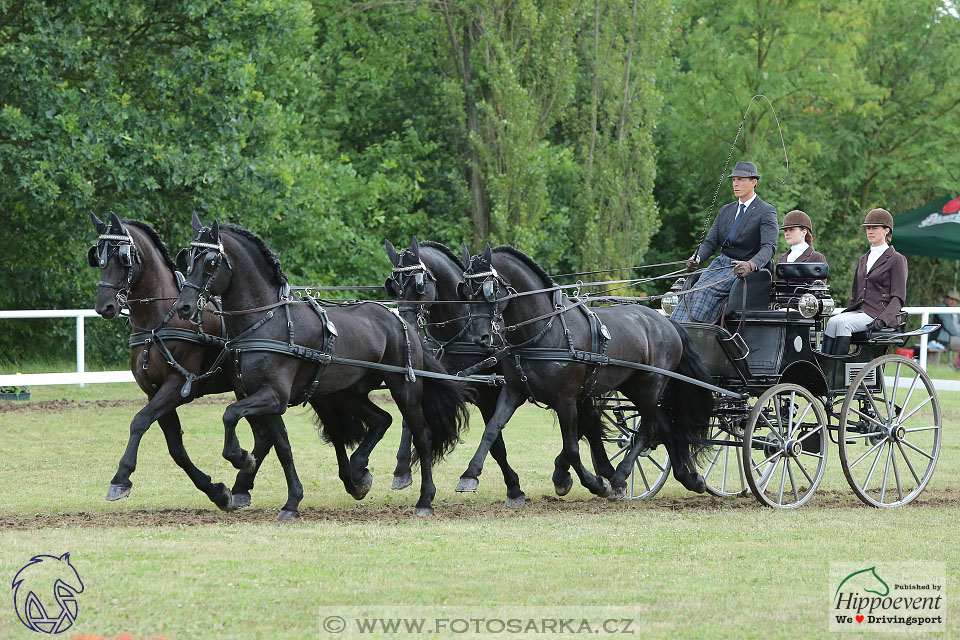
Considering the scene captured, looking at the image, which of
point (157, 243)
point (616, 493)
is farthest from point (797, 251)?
point (157, 243)

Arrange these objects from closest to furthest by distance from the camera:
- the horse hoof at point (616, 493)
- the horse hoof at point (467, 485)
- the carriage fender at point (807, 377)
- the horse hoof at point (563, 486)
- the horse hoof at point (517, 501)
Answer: the horse hoof at point (467, 485) < the horse hoof at point (517, 501) < the horse hoof at point (563, 486) < the horse hoof at point (616, 493) < the carriage fender at point (807, 377)

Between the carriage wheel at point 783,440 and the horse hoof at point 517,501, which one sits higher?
the carriage wheel at point 783,440

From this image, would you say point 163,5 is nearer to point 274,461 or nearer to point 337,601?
point 274,461

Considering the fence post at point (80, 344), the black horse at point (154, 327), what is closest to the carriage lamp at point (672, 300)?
the black horse at point (154, 327)

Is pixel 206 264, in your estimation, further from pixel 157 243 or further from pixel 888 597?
pixel 888 597

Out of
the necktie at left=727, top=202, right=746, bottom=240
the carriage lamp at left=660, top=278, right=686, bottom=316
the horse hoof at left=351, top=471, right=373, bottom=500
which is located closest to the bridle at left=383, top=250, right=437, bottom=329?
the horse hoof at left=351, top=471, right=373, bottom=500

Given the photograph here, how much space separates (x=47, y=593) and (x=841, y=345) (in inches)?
237

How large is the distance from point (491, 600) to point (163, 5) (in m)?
14.2

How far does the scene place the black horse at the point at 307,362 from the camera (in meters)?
7.77

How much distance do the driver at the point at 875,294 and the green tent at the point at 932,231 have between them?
13.9m

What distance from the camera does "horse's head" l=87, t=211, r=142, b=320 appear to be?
8180 mm

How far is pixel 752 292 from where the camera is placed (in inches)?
360

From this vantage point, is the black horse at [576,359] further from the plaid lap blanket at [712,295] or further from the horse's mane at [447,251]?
the horse's mane at [447,251]

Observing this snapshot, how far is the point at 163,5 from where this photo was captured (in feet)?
57.9
